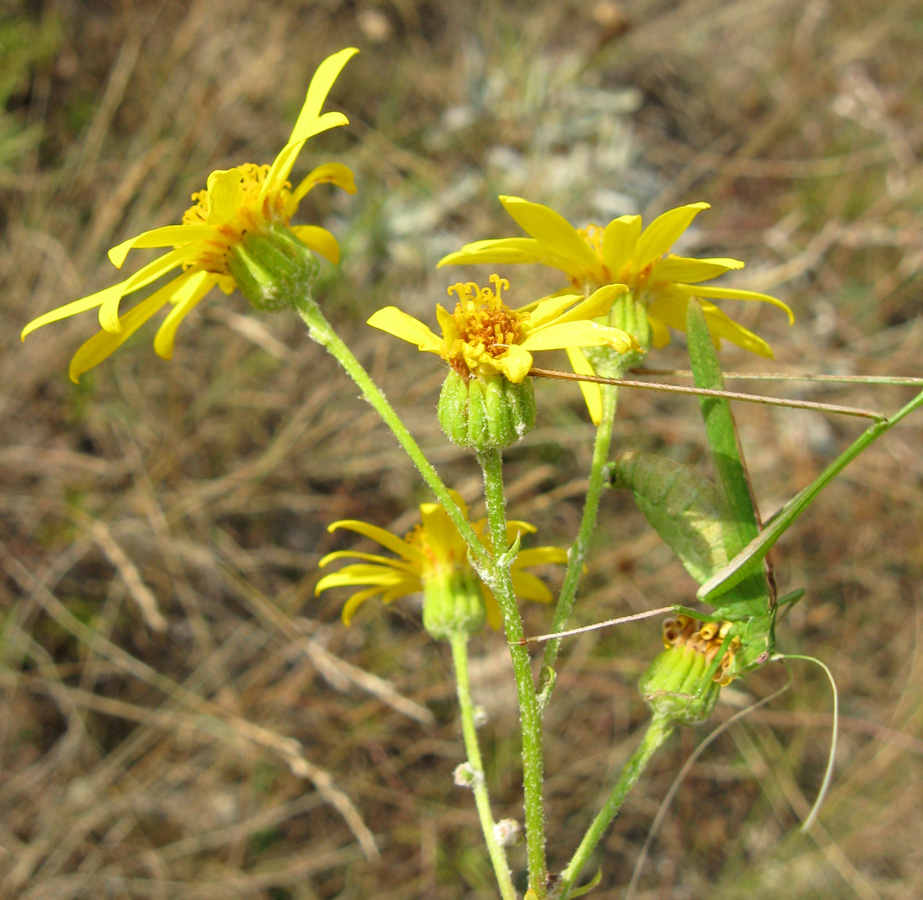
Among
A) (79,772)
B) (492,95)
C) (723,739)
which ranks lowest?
(723,739)

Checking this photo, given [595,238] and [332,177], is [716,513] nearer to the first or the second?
[595,238]

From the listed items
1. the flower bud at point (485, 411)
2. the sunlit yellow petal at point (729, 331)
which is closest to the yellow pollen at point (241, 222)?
the flower bud at point (485, 411)

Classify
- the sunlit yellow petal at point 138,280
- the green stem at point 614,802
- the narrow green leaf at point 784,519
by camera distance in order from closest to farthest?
the narrow green leaf at point 784,519
the sunlit yellow petal at point 138,280
the green stem at point 614,802

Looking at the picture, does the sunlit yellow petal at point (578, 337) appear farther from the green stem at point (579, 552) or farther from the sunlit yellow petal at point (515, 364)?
the green stem at point (579, 552)

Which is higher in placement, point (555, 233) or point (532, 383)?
point (555, 233)

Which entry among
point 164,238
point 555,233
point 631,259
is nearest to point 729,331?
point 631,259

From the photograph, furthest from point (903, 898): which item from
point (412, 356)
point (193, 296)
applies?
point (193, 296)

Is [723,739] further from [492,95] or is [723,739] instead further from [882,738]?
[492,95]
